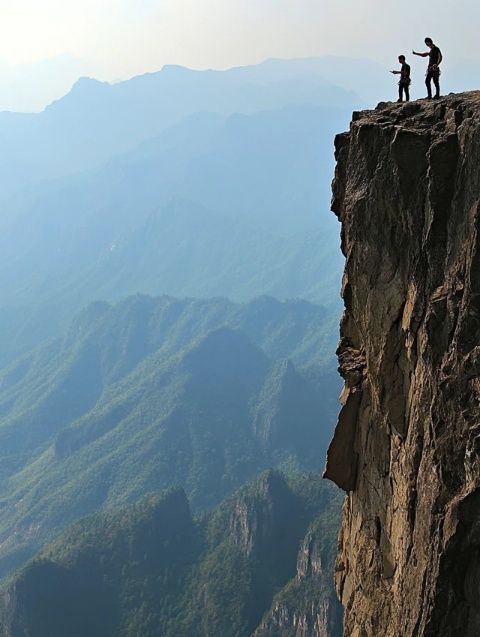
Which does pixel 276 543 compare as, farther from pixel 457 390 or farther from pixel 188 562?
pixel 457 390

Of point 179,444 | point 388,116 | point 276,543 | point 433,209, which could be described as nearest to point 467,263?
point 433,209

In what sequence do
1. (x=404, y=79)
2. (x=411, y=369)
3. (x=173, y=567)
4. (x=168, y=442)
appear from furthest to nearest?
(x=168, y=442), (x=173, y=567), (x=404, y=79), (x=411, y=369)

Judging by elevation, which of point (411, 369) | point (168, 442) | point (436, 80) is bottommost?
point (411, 369)

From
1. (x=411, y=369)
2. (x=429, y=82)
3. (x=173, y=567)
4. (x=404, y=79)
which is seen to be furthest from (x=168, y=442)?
(x=411, y=369)

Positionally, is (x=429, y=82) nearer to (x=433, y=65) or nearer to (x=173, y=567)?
(x=433, y=65)

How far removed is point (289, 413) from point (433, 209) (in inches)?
6532

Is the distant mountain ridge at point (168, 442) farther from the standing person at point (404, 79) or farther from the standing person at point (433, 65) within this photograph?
the standing person at point (433, 65)

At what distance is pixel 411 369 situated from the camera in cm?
1176

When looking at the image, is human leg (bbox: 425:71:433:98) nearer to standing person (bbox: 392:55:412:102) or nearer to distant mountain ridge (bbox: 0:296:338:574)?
standing person (bbox: 392:55:412:102)

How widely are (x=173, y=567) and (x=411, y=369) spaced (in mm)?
98263

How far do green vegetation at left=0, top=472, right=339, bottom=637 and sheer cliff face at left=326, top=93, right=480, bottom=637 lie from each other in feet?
233

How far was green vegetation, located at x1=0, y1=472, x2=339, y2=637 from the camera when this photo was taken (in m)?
91.1

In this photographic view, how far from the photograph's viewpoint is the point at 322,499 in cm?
10588

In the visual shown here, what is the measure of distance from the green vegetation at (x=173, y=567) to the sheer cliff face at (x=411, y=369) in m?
71.1
